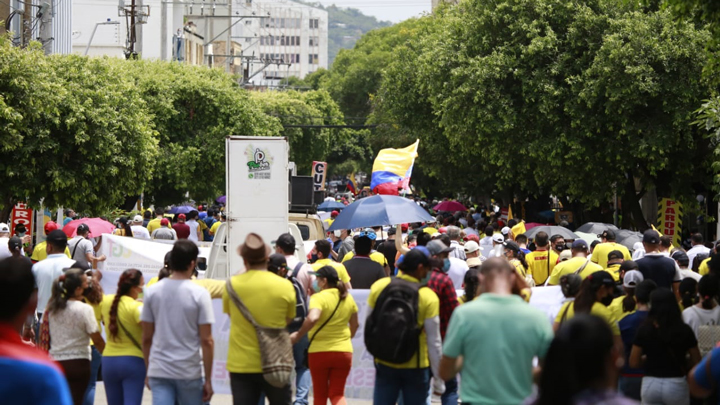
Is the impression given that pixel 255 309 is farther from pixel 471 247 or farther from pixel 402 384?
pixel 471 247

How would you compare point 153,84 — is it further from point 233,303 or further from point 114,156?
point 233,303

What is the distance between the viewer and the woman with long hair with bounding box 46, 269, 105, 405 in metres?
7.83

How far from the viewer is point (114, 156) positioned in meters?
23.3

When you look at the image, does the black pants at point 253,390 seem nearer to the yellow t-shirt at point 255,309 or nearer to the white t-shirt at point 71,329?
the yellow t-shirt at point 255,309

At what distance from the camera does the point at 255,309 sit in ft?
23.0

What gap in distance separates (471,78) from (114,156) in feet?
31.7

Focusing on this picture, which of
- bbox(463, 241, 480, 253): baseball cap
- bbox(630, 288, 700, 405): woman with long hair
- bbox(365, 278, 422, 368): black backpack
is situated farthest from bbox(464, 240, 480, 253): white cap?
bbox(365, 278, 422, 368): black backpack

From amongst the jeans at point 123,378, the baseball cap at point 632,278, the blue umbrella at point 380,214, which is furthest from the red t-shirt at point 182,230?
the jeans at point 123,378

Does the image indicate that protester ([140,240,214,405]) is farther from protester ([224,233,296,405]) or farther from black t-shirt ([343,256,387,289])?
black t-shirt ([343,256,387,289])

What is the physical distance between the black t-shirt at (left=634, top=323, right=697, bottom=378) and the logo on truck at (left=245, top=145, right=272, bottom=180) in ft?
28.2

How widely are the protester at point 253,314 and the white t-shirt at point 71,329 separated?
1.33m

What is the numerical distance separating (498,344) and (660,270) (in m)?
6.25

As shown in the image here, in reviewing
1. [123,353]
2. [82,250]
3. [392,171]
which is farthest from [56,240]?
[392,171]

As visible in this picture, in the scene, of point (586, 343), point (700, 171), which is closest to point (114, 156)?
point (700, 171)
